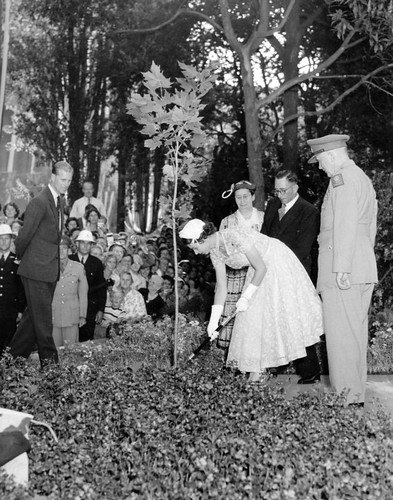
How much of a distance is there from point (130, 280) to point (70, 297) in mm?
1110

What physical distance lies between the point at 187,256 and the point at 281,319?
22.9 feet

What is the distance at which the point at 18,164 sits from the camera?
35.5 metres

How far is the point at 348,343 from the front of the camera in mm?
5941

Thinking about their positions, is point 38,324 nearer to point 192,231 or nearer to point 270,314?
point 192,231

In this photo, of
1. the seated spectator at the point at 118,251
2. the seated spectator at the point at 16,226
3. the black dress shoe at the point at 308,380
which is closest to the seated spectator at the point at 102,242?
the seated spectator at the point at 118,251

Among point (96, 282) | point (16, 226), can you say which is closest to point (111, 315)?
point (96, 282)

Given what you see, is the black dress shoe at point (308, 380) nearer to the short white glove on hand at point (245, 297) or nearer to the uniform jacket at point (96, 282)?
the short white glove on hand at point (245, 297)

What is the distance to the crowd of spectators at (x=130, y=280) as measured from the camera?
9.75m

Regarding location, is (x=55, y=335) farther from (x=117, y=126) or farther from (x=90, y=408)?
(x=117, y=126)

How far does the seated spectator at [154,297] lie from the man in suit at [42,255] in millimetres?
2831

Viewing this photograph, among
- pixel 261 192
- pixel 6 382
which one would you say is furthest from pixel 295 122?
pixel 6 382

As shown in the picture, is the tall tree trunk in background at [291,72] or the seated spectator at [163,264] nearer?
the seated spectator at [163,264]

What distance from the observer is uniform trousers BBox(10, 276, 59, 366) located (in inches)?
279

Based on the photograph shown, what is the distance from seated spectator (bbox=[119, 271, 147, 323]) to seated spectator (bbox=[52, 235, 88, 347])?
61 cm
